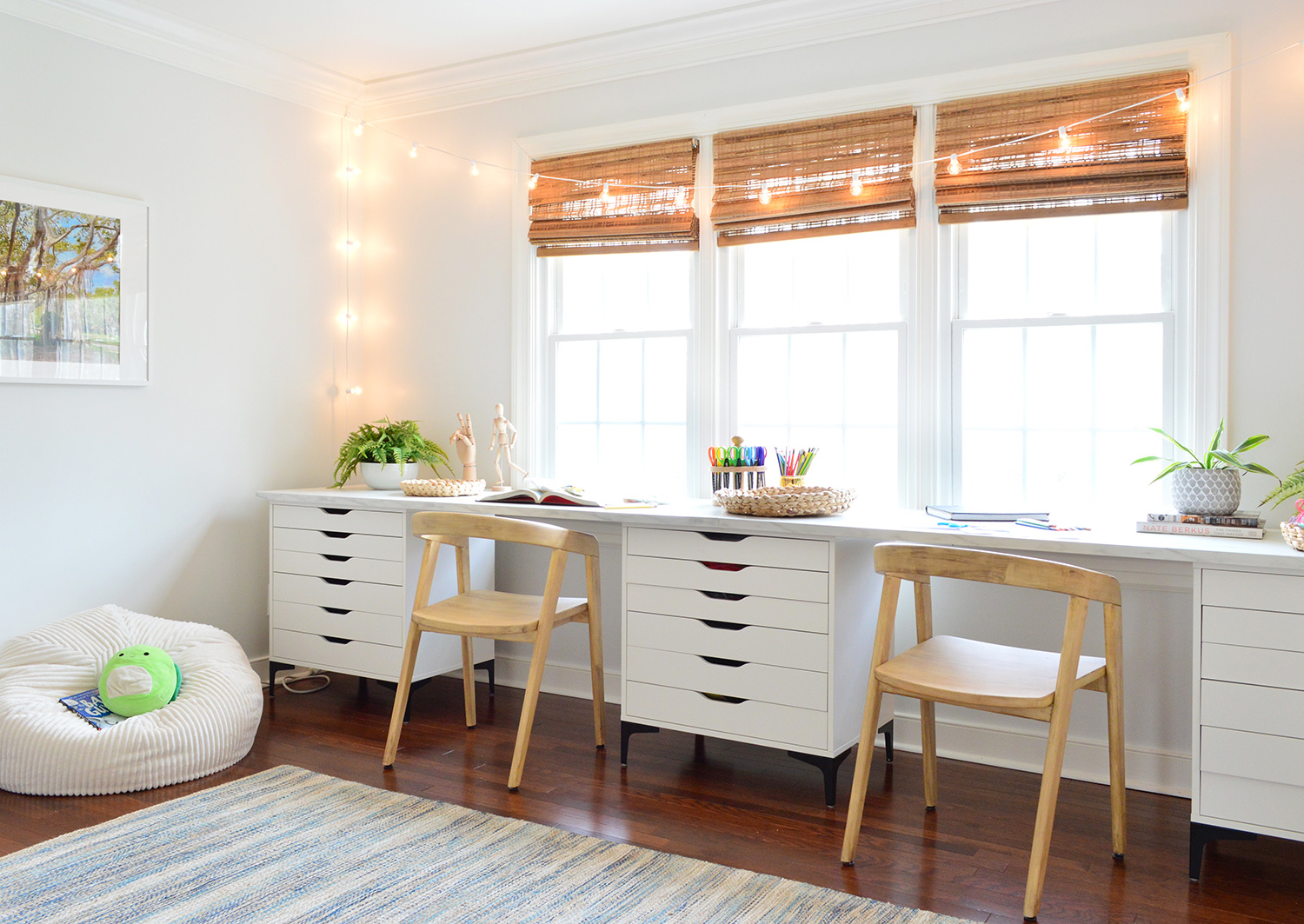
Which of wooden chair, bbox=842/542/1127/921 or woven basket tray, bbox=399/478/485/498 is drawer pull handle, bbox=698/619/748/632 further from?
woven basket tray, bbox=399/478/485/498

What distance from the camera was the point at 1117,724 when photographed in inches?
91.8

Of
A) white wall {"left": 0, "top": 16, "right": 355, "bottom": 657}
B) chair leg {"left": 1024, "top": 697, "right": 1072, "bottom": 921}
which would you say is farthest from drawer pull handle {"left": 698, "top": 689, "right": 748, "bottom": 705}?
white wall {"left": 0, "top": 16, "right": 355, "bottom": 657}

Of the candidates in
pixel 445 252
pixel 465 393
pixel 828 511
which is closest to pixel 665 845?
pixel 828 511

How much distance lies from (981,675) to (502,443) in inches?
83.8

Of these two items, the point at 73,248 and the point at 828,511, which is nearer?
the point at 828,511

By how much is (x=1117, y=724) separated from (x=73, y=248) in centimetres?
351

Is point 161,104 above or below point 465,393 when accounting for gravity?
above

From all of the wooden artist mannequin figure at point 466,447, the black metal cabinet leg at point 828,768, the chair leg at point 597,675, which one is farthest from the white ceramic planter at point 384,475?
the black metal cabinet leg at point 828,768

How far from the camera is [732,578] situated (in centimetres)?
286

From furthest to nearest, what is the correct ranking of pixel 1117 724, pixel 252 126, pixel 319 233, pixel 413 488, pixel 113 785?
pixel 319 233 < pixel 252 126 < pixel 413 488 < pixel 113 785 < pixel 1117 724

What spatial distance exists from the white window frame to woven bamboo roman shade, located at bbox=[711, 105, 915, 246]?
5 centimetres

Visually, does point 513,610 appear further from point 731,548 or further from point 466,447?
point 466,447

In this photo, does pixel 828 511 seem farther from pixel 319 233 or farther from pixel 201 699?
pixel 319 233

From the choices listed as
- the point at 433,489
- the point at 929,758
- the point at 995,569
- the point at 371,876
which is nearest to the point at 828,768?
the point at 929,758
